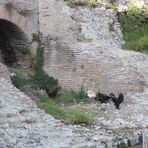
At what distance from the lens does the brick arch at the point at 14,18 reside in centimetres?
1451

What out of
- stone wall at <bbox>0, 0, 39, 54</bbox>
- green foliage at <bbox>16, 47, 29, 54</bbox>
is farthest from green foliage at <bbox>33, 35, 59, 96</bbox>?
green foliage at <bbox>16, 47, 29, 54</bbox>

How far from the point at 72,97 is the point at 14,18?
3142 millimetres

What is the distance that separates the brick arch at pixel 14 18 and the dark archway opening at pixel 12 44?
0.45 feet

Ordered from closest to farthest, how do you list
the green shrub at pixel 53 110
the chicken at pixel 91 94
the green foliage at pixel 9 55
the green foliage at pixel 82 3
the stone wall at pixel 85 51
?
the green shrub at pixel 53 110
the chicken at pixel 91 94
the stone wall at pixel 85 51
the green foliage at pixel 82 3
the green foliage at pixel 9 55

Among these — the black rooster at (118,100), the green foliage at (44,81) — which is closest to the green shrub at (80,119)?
the black rooster at (118,100)

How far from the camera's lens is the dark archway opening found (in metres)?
15.3

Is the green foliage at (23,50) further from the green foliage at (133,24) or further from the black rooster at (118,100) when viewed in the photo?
the black rooster at (118,100)

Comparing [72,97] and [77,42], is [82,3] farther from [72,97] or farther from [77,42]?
[72,97]

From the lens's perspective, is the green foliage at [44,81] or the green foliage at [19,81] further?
the green foliage at [44,81]

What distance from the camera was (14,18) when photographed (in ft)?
Result: 48.5

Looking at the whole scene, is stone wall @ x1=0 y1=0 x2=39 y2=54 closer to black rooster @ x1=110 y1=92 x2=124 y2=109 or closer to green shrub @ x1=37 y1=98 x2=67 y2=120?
green shrub @ x1=37 y1=98 x2=67 y2=120

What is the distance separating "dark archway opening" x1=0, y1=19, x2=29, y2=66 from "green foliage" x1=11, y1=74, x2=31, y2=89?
1.60m

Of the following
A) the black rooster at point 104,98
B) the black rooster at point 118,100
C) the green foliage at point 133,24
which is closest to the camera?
the black rooster at point 118,100

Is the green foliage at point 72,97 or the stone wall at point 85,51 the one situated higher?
the stone wall at point 85,51
